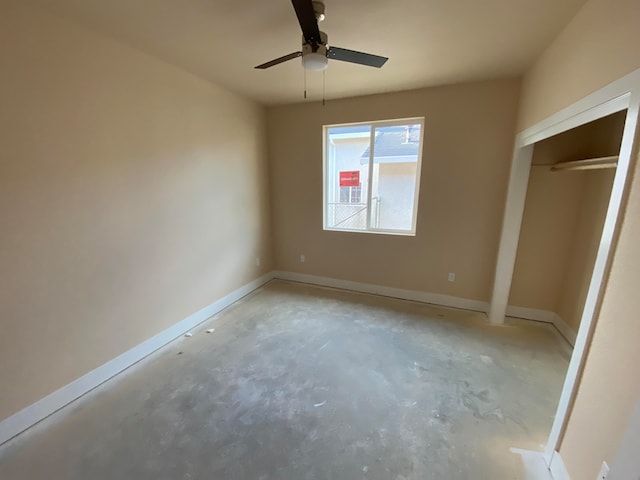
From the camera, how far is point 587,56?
152 cm

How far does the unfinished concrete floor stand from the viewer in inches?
58.1

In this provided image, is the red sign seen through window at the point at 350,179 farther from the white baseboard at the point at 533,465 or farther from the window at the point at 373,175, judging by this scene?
the white baseboard at the point at 533,465

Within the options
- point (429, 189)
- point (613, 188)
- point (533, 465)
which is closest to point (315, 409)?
point (533, 465)

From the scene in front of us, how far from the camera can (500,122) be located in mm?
2832

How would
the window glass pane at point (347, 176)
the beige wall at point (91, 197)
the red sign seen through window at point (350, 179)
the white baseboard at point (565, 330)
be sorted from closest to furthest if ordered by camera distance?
the beige wall at point (91, 197) → the white baseboard at point (565, 330) → the window glass pane at point (347, 176) → the red sign seen through window at point (350, 179)

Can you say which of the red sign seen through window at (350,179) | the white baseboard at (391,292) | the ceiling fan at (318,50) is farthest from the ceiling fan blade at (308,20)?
the white baseboard at (391,292)

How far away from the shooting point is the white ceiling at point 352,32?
1638 mm

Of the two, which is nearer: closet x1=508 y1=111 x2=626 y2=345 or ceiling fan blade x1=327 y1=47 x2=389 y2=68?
ceiling fan blade x1=327 y1=47 x2=389 y2=68

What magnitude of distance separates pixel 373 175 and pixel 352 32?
186cm

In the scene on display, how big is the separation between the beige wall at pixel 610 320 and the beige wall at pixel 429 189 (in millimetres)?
1326

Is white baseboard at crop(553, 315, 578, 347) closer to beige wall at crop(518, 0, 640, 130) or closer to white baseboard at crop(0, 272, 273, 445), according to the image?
beige wall at crop(518, 0, 640, 130)

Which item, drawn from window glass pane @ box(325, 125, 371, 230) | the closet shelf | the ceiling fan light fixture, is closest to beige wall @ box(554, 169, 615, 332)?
the closet shelf

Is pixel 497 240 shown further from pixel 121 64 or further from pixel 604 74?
pixel 121 64

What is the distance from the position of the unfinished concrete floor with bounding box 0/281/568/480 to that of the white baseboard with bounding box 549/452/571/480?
0.15 meters
